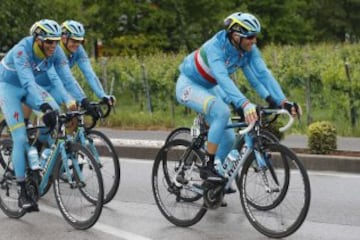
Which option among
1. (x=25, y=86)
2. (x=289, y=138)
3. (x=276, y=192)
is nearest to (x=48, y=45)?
(x=25, y=86)

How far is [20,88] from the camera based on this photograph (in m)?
7.84

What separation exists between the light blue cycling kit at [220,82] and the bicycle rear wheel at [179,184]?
1.08 feet

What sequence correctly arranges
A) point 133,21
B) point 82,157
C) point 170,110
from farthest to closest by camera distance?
point 133,21
point 170,110
point 82,157

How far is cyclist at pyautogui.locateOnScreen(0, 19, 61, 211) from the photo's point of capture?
7127 millimetres

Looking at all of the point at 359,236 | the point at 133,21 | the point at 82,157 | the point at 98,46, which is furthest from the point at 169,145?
the point at 98,46

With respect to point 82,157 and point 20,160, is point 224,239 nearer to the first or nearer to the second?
point 82,157

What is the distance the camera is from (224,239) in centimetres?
664

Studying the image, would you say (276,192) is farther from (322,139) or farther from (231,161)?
(322,139)

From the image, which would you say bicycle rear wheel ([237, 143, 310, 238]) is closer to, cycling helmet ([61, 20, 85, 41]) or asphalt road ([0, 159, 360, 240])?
asphalt road ([0, 159, 360, 240])

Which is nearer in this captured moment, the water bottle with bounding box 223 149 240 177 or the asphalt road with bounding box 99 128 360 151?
the water bottle with bounding box 223 149 240 177

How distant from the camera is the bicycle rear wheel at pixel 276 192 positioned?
628cm

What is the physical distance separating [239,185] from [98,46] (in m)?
41.6

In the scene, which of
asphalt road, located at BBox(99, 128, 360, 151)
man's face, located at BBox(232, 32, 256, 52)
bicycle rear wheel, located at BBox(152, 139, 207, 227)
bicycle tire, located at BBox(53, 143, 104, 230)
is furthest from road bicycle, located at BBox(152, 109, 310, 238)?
asphalt road, located at BBox(99, 128, 360, 151)

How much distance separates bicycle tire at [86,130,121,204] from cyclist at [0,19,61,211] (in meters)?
0.84
